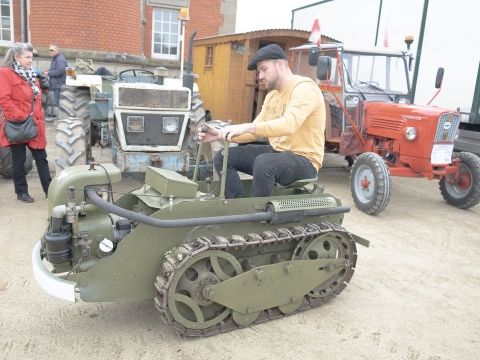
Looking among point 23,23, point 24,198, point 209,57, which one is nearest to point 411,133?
point 24,198

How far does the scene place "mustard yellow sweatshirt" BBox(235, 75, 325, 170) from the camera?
3.25m

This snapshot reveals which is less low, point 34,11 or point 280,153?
point 34,11

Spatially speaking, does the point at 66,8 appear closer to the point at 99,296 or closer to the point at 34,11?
the point at 34,11

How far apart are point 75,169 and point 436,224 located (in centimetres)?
459

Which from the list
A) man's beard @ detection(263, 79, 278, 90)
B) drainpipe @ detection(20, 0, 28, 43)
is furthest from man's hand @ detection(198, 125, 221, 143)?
drainpipe @ detection(20, 0, 28, 43)

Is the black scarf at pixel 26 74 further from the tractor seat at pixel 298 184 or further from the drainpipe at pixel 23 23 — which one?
the drainpipe at pixel 23 23

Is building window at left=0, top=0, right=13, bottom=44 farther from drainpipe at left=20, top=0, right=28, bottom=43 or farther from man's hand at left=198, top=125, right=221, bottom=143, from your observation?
man's hand at left=198, top=125, right=221, bottom=143

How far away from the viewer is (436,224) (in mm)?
5820

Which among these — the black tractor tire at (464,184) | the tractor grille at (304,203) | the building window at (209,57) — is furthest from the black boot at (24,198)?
the building window at (209,57)

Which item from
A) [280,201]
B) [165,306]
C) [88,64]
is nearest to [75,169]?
[165,306]

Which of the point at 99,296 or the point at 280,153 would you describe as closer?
the point at 99,296

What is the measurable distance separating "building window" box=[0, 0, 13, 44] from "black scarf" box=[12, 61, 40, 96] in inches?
418

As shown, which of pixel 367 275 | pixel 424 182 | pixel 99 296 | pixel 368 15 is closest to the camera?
pixel 99 296

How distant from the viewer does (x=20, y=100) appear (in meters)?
5.00
